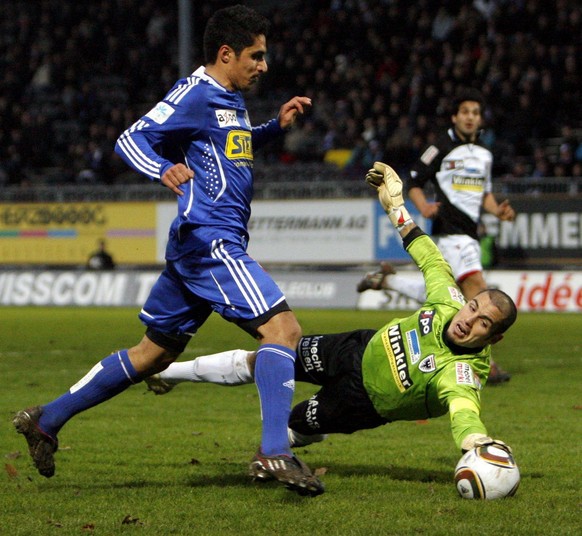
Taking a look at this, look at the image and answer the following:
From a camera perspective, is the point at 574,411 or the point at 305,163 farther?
the point at 305,163

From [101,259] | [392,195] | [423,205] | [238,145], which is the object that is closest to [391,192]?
[392,195]

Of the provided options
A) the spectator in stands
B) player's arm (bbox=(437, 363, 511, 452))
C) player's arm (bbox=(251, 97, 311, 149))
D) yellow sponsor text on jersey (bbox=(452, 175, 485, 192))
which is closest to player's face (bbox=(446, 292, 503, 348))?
player's arm (bbox=(437, 363, 511, 452))

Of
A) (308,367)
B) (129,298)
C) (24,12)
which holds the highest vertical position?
(24,12)

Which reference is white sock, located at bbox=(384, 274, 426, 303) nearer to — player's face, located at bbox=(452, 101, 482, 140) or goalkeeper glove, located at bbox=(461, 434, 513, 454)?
player's face, located at bbox=(452, 101, 482, 140)

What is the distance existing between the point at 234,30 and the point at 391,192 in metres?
1.20

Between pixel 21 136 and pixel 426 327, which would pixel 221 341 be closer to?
pixel 426 327

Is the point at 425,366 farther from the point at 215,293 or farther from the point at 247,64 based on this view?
the point at 247,64

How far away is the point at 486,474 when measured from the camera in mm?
5074

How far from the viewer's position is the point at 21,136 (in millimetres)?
27312

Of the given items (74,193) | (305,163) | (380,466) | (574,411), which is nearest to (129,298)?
(74,193)

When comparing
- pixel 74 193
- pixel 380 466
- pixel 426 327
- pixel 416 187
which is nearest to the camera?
pixel 426 327

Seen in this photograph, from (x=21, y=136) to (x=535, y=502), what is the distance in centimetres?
2363

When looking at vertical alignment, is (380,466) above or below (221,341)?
above

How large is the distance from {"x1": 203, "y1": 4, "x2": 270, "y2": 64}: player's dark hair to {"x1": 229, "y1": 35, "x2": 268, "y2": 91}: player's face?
25mm
